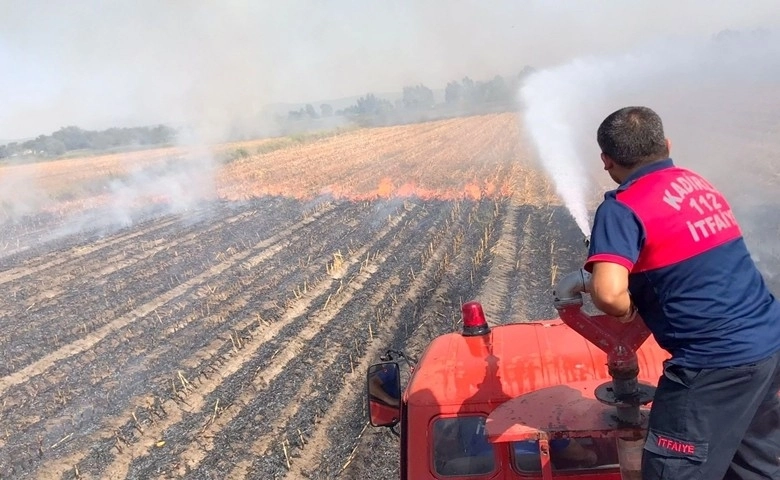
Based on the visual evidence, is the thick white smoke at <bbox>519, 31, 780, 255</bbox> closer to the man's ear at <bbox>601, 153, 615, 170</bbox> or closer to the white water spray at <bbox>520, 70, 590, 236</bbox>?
the white water spray at <bbox>520, 70, 590, 236</bbox>

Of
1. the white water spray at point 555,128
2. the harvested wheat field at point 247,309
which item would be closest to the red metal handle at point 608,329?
the harvested wheat field at point 247,309

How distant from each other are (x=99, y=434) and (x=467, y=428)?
5473 mm

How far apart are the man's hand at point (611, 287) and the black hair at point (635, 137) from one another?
408 millimetres

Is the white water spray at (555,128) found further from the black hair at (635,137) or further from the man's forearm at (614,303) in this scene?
the man's forearm at (614,303)

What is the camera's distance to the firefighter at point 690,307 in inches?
78.4

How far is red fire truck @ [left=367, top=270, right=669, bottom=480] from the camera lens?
228cm

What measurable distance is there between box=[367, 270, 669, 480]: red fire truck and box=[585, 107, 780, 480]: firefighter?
202 millimetres

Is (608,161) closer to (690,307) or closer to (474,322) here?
(690,307)

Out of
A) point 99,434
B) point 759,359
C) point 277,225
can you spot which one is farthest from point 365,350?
point 277,225

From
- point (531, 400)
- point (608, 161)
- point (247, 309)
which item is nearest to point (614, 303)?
point (608, 161)

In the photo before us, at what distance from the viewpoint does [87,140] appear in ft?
193

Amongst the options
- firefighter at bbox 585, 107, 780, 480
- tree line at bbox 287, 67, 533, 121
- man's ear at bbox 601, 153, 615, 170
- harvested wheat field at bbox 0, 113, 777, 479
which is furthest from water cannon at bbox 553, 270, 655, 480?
tree line at bbox 287, 67, 533, 121


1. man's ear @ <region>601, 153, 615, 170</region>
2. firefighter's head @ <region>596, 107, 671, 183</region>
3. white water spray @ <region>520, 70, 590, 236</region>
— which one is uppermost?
firefighter's head @ <region>596, 107, 671, 183</region>

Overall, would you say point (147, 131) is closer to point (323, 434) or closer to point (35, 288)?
point (35, 288)
